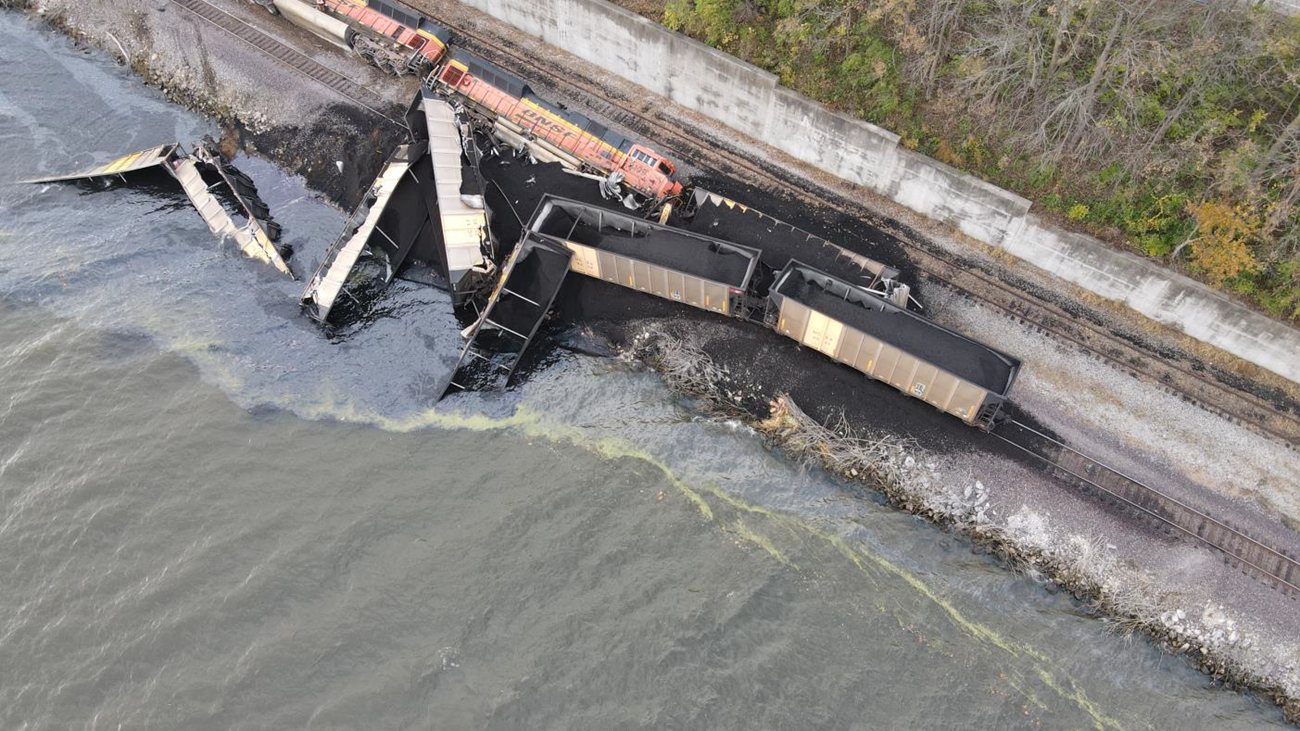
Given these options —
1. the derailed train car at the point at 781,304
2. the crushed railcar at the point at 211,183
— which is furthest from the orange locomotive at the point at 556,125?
the crushed railcar at the point at 211,183

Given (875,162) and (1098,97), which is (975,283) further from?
(1098,97)

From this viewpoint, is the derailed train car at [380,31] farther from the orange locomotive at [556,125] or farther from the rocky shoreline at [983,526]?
the rocky shoreline at [983,526]

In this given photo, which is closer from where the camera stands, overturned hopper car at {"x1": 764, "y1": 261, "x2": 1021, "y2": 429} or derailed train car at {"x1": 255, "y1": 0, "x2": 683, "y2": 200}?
overturned hopper car at {"x1": 764, "y1": 261, "x2": 1021, "y2": 429}

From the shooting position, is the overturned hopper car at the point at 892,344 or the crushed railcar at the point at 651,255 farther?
the crushed railcar at the point at 651,255

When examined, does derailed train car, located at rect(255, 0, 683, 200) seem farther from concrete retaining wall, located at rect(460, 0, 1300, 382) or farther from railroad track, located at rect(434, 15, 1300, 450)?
concrete retaining wall, located at rect(460, 0, 1300, 382)

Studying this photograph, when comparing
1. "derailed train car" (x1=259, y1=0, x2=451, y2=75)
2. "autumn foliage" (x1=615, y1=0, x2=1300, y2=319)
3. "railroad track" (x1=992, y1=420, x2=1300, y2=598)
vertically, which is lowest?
"railroad track" (x1=992, y1=420, x2=1300, y2=598)

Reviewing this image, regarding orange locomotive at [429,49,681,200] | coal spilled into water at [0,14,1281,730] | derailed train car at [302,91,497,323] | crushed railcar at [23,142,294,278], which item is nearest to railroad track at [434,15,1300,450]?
orange locomotive at [429,49,681,200]
